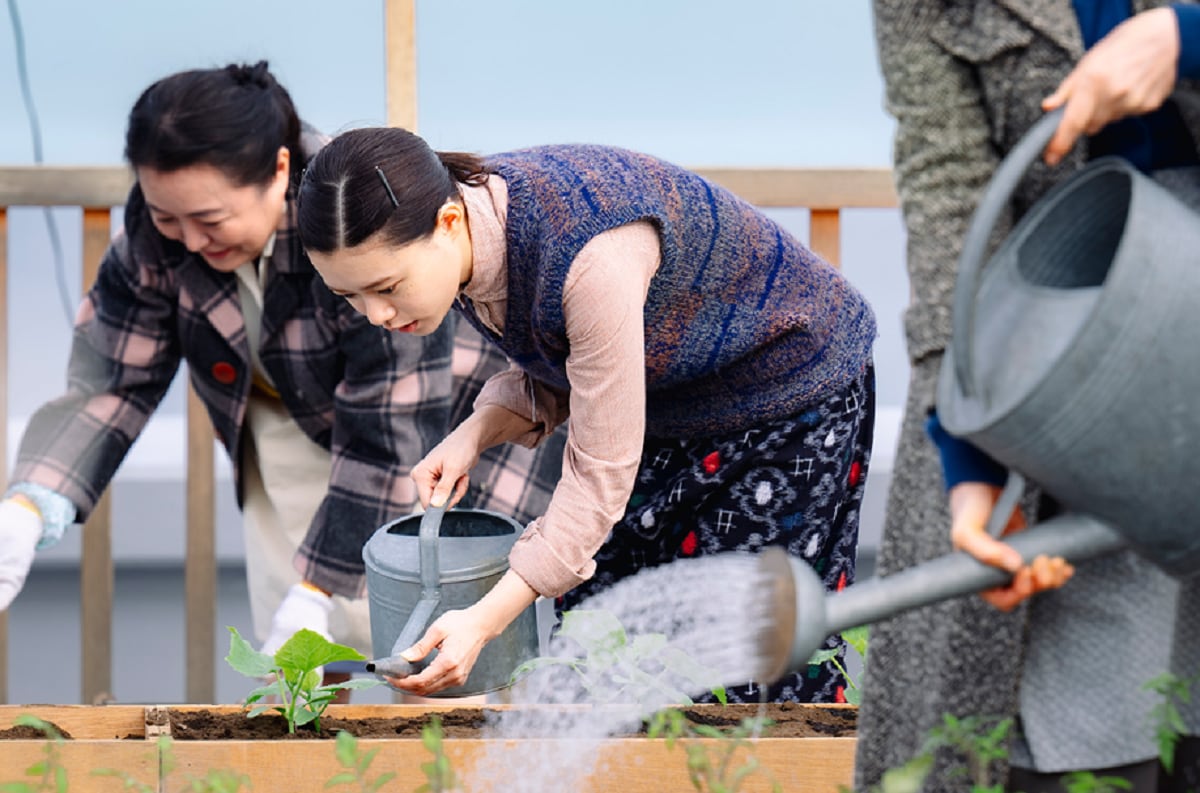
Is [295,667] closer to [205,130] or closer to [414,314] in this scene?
[414,314]

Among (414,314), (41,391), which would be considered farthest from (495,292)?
(41,391)

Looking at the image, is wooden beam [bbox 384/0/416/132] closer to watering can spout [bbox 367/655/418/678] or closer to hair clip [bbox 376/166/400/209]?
hair clip [bbox 376/166/400/209]

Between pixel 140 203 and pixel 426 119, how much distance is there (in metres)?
0.73

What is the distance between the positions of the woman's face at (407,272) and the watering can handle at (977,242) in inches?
26.9

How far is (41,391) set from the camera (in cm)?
285

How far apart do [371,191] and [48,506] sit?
0.94 m

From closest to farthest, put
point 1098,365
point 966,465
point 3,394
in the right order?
point 1098,365 < point 966,465 < point 3,394

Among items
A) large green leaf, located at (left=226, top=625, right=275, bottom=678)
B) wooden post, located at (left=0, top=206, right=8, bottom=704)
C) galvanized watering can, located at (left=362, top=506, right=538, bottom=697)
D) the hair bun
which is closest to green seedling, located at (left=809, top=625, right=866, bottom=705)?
galvanized watering can, located at (left=362, top=506, right=538, bottom=697)

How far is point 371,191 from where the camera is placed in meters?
1.36

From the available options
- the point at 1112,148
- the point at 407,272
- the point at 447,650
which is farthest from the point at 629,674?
the point at 1112,148

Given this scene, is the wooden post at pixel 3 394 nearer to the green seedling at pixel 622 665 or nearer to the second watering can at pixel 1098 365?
the green seedling at pixel 622 665

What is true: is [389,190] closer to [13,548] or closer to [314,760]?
[314,760]

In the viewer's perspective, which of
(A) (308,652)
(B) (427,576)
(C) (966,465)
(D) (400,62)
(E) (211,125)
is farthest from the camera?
(D) (400,62)

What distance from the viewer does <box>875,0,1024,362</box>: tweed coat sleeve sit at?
0.94 metres
